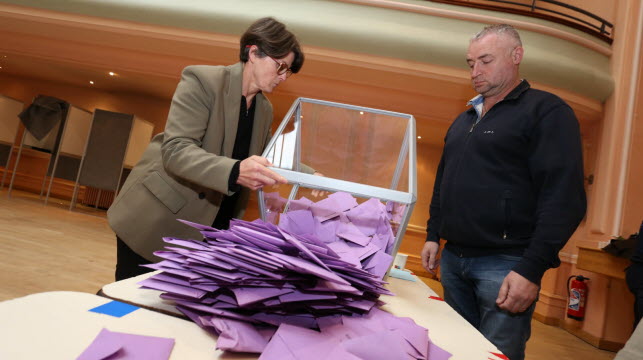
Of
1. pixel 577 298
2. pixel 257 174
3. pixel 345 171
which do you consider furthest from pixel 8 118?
pixel 577 298

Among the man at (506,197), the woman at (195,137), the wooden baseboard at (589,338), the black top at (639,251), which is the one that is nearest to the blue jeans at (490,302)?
the man at (506,197)

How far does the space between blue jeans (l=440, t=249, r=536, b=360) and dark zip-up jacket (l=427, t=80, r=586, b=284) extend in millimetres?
31

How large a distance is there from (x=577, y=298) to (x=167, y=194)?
3928 millimetres

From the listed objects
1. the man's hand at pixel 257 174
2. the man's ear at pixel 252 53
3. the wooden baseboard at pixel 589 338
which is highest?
the man's ear at pixel 252 53

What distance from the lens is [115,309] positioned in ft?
1.60

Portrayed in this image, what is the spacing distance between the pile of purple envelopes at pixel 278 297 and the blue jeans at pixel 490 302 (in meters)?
0.62

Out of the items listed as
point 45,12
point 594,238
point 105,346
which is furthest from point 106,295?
point 45,12

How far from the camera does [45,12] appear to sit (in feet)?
15.5

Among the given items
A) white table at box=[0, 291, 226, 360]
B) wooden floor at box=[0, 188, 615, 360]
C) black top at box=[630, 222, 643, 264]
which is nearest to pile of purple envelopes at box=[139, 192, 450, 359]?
white table at box=[0, 291, 226, 360]

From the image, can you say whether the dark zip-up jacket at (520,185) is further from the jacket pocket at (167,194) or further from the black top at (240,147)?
the jacket pocket at (167,194)

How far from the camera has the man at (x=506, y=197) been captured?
1.02 metres

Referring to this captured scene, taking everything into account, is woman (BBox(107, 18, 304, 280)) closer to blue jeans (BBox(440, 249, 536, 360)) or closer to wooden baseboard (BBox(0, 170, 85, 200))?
blue jeans (BBox(440, 249, 536, 360))

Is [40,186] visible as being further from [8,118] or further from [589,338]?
[589,338]

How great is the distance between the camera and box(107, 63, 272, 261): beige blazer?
976 mm
